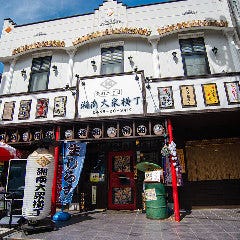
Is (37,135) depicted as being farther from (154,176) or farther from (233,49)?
(233,49)

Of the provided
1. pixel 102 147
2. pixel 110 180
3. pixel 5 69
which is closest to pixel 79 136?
pixel 102 147

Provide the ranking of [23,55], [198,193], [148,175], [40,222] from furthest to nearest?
[23,55] → [198,193] → [148,175] → [40,222]

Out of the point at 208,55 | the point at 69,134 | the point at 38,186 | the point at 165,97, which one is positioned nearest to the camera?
the point at 38,186

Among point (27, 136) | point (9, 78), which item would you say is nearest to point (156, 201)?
point (27, 136)

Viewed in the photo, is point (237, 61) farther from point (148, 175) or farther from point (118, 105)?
point (148, 175)

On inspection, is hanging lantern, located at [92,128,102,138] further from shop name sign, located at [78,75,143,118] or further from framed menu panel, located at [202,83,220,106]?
framed menu panel, located at [202,83,220,106]

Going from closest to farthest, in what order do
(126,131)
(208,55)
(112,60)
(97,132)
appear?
(126,131) < (97,132) < (208,55) < (112,60)

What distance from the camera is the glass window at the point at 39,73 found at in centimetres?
1294

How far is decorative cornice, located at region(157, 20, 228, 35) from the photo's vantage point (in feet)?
37.5

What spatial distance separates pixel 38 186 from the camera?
7.28m

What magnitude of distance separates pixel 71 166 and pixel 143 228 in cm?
394

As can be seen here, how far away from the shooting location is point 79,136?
10.1 m

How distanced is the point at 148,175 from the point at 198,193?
343cm

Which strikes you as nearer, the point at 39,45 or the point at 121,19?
the point at 121,19
